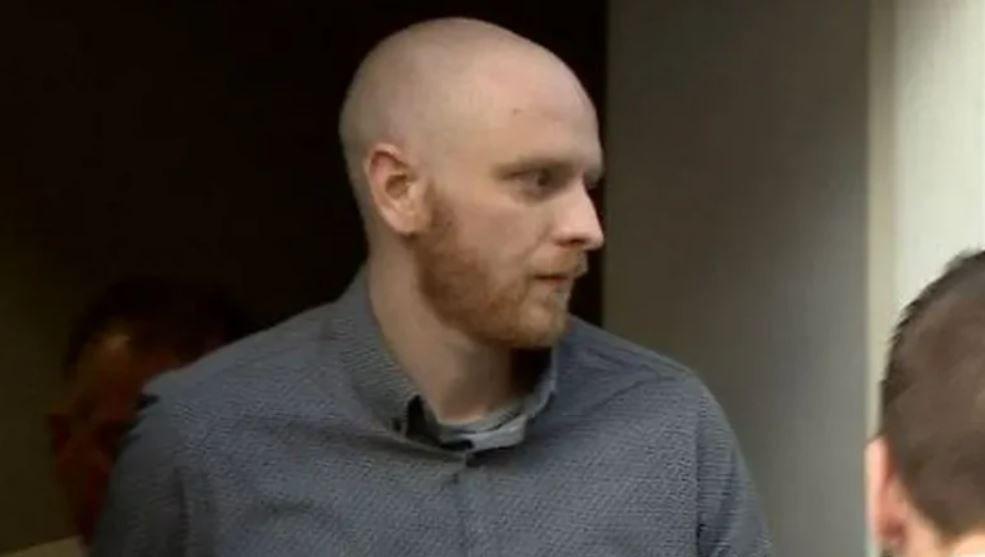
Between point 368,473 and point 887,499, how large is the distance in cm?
37

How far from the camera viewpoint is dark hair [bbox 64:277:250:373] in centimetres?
132

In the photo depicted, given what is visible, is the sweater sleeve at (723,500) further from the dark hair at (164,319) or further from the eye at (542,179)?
the dark hair at (164,319)

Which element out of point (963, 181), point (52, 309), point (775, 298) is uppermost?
point (963, 181)

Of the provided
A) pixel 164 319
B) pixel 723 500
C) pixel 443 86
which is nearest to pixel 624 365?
pixel 723 500

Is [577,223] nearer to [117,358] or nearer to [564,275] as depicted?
[564,275]

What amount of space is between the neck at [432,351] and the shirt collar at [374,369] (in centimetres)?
1

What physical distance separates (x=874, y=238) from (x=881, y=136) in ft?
0.19

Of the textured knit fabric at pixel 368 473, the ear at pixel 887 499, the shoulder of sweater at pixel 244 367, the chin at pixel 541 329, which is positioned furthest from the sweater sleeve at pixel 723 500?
the ear at pixel 887 499

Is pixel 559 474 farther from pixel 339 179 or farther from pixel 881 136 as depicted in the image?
pixel 339 179

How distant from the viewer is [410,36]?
1.07 metres

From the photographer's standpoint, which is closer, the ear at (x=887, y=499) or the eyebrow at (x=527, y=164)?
the ear at (x=887, y=499)

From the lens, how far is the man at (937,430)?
2.22 ft

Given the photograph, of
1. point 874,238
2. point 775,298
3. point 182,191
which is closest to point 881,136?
point 874,238

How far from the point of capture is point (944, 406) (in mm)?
691
